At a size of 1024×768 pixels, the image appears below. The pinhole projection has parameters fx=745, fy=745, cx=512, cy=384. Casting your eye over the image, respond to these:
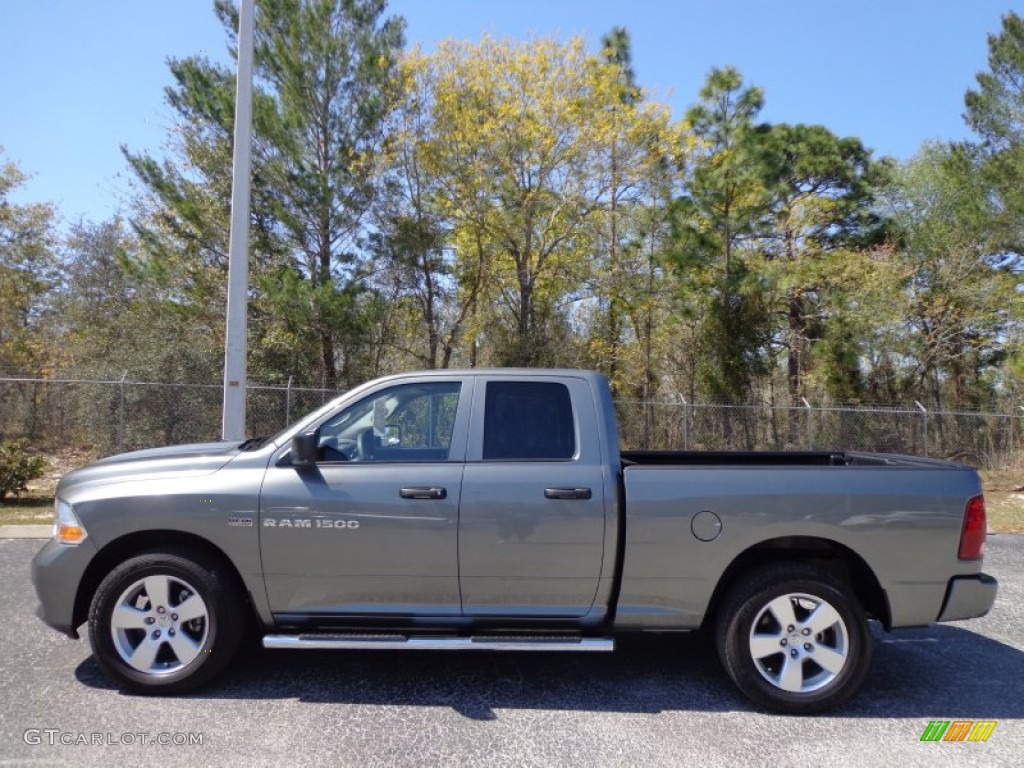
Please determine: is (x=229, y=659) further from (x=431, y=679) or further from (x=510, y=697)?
(x=510, y=697)

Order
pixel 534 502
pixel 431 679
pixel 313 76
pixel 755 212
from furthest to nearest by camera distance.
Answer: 1. pixel 755 212
2. pixel 313 76
3. pixel 431 679
4. pixel 534 502

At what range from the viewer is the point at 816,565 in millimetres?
4496

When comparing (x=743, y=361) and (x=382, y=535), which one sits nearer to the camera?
(x=382, y=535)

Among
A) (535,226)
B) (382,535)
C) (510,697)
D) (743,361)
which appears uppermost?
(535,226)

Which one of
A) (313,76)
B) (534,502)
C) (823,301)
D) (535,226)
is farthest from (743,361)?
(534,502)

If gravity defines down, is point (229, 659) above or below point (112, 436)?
below

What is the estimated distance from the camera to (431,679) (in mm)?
4598

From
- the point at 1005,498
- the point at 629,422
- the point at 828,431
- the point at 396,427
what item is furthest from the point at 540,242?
the point at 396,427

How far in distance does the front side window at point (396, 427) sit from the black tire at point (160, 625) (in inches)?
39.1

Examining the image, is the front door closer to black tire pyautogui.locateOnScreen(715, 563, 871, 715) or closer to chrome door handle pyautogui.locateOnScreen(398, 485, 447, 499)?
chrome door handle pyautogui.locateOnScreen(398, 485, 447, 499)

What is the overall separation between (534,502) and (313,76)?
1643 centimetres

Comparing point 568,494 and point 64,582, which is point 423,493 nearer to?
point 568,494

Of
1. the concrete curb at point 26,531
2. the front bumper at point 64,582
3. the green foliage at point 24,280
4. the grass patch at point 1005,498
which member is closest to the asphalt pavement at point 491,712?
the front bumper at point 64,582

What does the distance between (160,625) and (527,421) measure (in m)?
2.43
